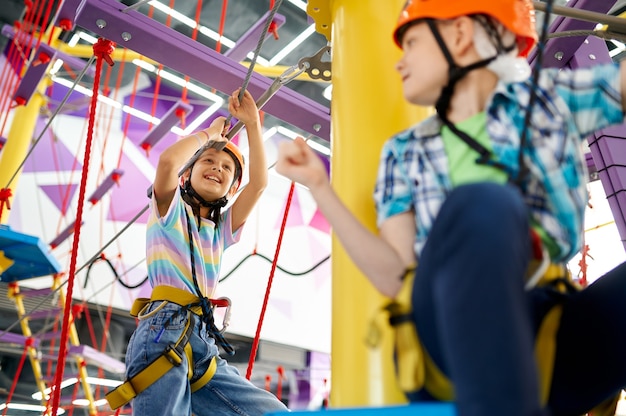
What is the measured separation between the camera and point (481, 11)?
967mm

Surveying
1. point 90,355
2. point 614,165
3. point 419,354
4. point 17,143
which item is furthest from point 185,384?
point 17,143

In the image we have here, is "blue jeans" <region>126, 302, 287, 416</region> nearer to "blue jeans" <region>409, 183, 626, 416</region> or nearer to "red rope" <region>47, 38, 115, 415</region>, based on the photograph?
"red rope" <region>47, 38, 115, 415</region>

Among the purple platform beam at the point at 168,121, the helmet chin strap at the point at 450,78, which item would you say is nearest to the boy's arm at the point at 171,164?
the helmet chin strap at the point at 450,78

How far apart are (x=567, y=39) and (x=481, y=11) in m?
1.50

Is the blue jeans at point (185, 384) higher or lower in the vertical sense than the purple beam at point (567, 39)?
lower

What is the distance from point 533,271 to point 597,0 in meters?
1.75

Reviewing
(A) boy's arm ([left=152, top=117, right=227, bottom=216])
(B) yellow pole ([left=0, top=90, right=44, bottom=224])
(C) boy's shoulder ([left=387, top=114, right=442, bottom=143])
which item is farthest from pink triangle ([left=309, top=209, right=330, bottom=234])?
Answer: (C) boy's shoulder ([left=387, top=114, right=442, bottom=143])

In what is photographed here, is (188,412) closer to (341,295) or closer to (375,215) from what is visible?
(341,295)

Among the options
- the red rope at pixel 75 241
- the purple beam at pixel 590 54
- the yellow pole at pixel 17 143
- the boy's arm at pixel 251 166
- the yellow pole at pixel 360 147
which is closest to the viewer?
the yellow pole at pixel 360 147

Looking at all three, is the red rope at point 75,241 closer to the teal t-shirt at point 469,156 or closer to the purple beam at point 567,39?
the teal t-shirt at point 469,156

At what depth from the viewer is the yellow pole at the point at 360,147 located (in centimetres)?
108

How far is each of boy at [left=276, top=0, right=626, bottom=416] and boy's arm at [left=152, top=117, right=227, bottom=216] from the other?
3.30 feet

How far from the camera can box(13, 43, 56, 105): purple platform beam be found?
10.9 feet

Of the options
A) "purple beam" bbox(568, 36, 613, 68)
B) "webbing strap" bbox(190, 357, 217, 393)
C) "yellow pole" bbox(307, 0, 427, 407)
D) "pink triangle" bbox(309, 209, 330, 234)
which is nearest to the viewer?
"yellow pole" bbox(307, 0, 427, 407)
